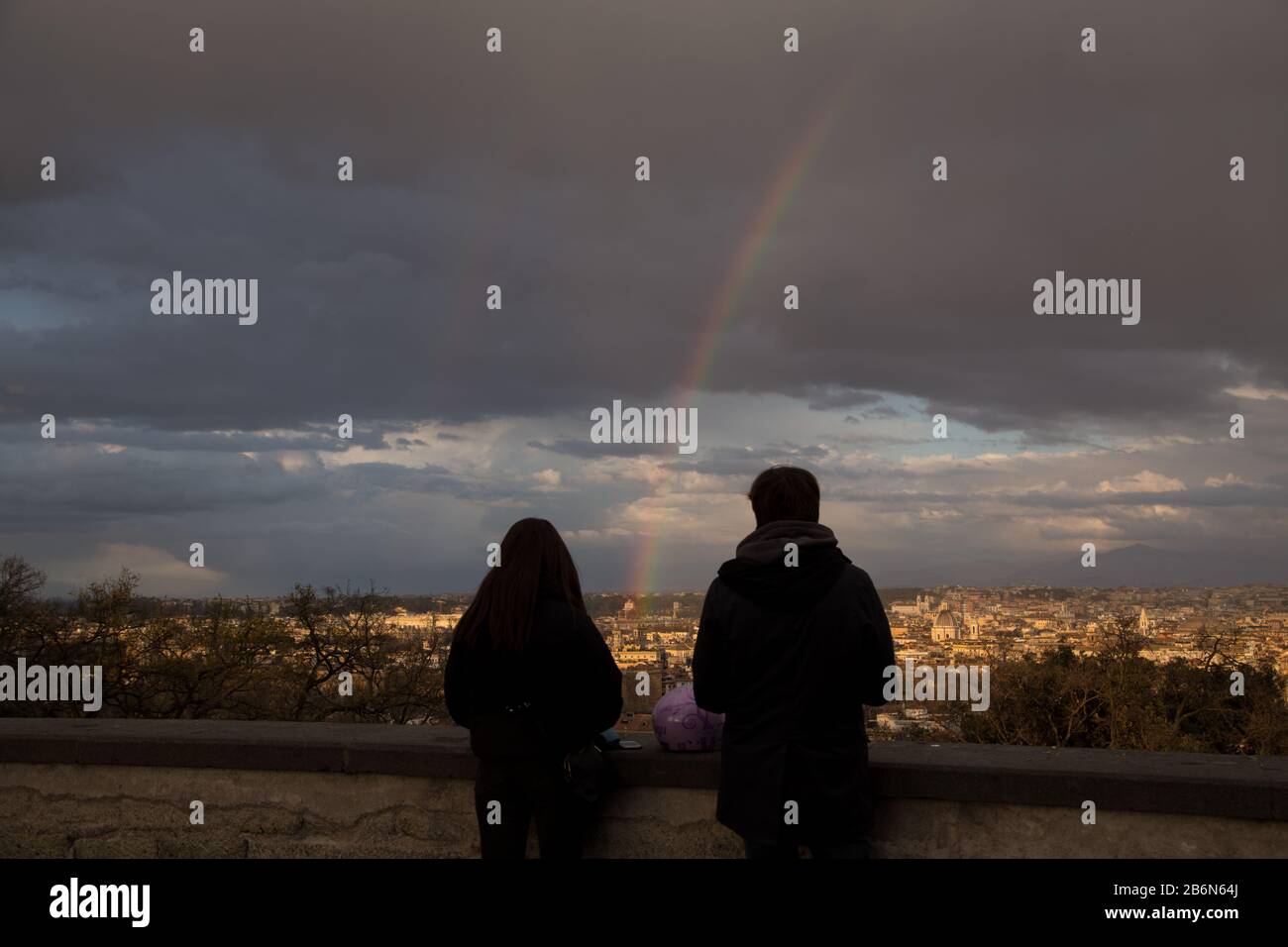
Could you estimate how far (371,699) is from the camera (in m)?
12.3

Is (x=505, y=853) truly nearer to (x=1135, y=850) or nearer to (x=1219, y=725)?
(x=1135, y=850)

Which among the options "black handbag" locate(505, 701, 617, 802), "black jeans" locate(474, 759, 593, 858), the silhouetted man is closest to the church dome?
"black handbag" locate(505, 701, 617, 802)

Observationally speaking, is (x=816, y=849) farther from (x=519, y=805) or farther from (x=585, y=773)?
(x=519, y=805)

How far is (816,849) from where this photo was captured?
12.5 ft

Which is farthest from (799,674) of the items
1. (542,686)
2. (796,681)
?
(542,686)

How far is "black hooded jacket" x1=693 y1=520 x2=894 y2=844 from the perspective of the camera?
12.1 ft

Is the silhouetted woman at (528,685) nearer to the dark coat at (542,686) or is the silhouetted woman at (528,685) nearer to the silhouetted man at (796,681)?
the dark coat at (542,686)

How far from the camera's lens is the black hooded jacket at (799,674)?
3676 millimetres

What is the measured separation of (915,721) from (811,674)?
12.4 metres

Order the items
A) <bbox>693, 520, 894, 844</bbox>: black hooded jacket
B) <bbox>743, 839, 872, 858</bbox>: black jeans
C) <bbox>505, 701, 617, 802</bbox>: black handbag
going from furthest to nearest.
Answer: <bbox>505, 701, 617, 802</bbox>: black handbag
<bbox>743, 839, 872, 858</bbox>: black jeans
<bbox>693, 520, 894, 844</bbox>: black hooded jacket

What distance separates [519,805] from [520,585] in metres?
0.92

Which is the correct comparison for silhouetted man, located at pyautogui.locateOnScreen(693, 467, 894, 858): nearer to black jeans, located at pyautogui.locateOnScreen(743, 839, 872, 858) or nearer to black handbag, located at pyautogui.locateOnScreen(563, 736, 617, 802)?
black jeans, located at pyautogui.locateOnScreen(743, 839, 872, 858)
